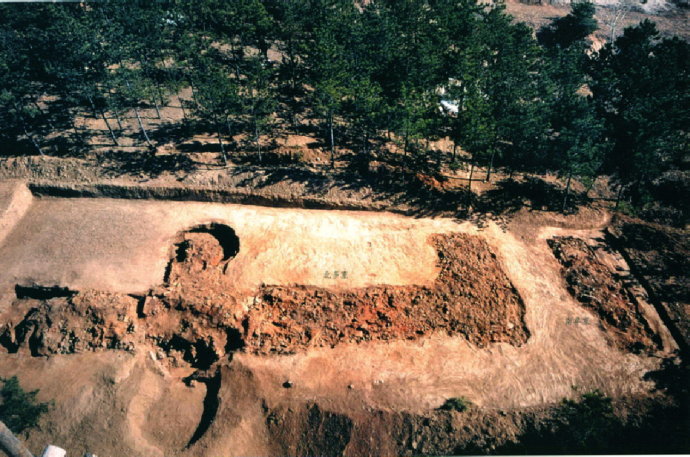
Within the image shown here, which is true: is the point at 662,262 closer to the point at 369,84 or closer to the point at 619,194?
the point at 619,194

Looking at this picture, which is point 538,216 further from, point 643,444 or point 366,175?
point 643,444

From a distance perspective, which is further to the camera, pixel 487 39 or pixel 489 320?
pixel 487 39

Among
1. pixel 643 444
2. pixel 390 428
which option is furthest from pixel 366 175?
pixel 643 444

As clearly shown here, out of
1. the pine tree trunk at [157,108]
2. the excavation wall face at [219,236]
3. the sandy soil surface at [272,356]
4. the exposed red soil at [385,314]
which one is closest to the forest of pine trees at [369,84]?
the pine tree trunk at [157,108]

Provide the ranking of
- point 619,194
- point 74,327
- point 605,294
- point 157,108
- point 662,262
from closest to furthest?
1. point 74,327
2. point 605,294
3. point 662,262
4. point 619,194
5. point 157,108

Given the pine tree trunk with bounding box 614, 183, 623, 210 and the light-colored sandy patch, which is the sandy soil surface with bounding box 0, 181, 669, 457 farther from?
the pine tree trunk with bounding box 614, 183, 623, 210

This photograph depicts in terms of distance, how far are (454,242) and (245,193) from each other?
76.1 ft

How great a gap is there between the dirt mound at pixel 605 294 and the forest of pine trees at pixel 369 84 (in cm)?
858

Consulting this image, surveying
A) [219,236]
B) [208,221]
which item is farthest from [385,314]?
[208,221]

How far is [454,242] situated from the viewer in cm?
3359

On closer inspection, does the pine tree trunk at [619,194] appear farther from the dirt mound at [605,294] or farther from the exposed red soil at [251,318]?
the exposed red soil at [251,318]

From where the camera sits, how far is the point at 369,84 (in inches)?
1439

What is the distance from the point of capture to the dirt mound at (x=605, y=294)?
26.5 metres

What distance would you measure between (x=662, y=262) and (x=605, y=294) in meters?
7.73
